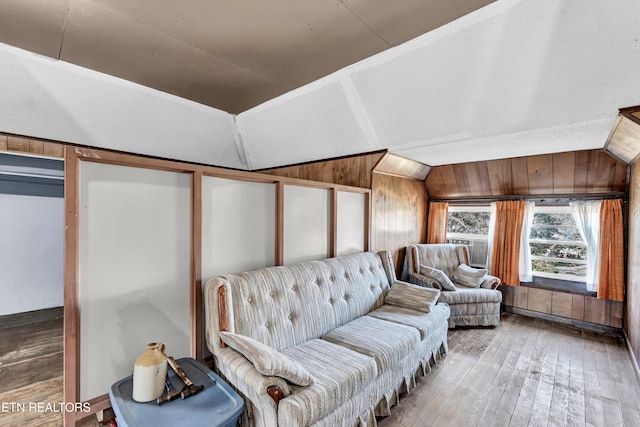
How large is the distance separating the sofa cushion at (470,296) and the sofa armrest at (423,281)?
0.44 ft

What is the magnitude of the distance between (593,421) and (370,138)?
2763 millimetres

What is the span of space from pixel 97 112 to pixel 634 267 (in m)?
5.21

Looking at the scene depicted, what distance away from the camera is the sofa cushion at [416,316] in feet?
7.63

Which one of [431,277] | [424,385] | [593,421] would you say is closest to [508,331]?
[431,277]

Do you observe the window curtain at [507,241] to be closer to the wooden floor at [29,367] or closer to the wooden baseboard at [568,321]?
the wooden baseboard at [568,321]

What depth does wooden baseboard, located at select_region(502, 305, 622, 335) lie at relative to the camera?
332 cm

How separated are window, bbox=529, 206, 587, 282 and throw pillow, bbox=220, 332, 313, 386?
13.3ft

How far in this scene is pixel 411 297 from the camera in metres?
2.71

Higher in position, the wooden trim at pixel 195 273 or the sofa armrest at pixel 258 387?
the wooden trim at pixel 195 273

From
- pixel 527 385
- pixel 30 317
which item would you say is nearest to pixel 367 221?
pixel 527 385

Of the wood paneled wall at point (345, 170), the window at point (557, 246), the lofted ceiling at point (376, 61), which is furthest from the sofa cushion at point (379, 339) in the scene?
the window at point (557, 246)

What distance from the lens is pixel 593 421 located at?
1.90m

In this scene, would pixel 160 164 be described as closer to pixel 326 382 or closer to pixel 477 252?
pixel 326 382

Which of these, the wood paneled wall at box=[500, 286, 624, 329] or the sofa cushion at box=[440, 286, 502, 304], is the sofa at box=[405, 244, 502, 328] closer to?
the sofa cushion at box=[440, 286, 502, 304]
